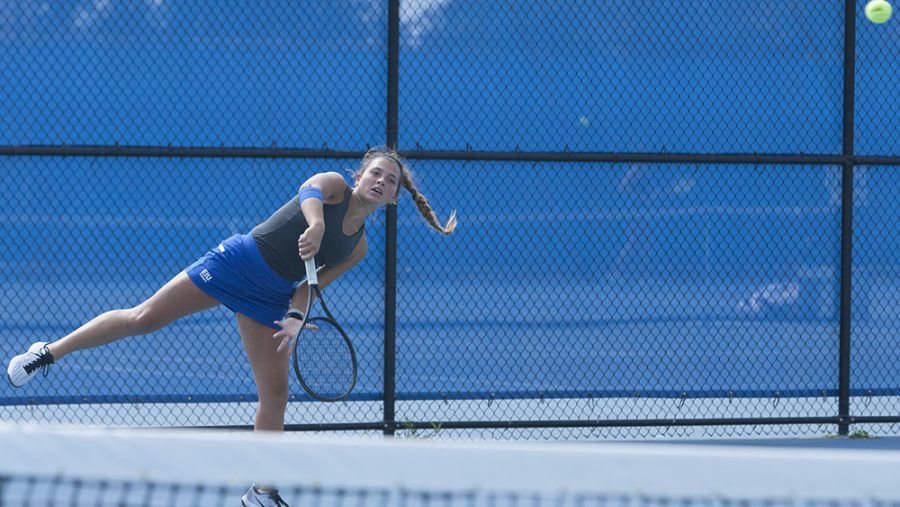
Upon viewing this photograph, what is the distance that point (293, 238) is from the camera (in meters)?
3.78

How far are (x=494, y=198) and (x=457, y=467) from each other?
10.2ft

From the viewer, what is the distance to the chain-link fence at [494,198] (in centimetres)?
491

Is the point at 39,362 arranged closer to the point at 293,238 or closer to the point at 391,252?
the point at 293,238

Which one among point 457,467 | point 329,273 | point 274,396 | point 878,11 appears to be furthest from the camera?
point 878,11

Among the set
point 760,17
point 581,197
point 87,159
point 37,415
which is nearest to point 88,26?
point 87,159

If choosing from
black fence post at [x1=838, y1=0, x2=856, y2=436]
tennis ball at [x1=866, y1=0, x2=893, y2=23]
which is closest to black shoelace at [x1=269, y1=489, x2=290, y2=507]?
black fence post at [x1=838, y1=0, x2=856, y2=436]

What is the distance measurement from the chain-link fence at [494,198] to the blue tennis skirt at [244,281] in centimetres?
117

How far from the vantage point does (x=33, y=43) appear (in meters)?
4.88

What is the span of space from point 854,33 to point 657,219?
1.19 meters

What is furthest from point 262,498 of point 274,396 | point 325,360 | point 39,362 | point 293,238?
point 39,362

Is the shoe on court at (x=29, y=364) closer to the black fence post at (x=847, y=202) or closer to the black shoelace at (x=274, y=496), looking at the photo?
the black shoelace at (x=274, y=496)

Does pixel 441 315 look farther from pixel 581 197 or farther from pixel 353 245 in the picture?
pixel 353 245

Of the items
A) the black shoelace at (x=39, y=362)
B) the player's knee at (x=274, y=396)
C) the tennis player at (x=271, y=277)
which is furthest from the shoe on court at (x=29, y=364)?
the player's knee at (x=274, y=396)

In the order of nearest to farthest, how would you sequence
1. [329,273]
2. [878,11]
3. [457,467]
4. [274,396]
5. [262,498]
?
[457,467] → [262,498] → [274,396] → [329,273] → [878,11]
